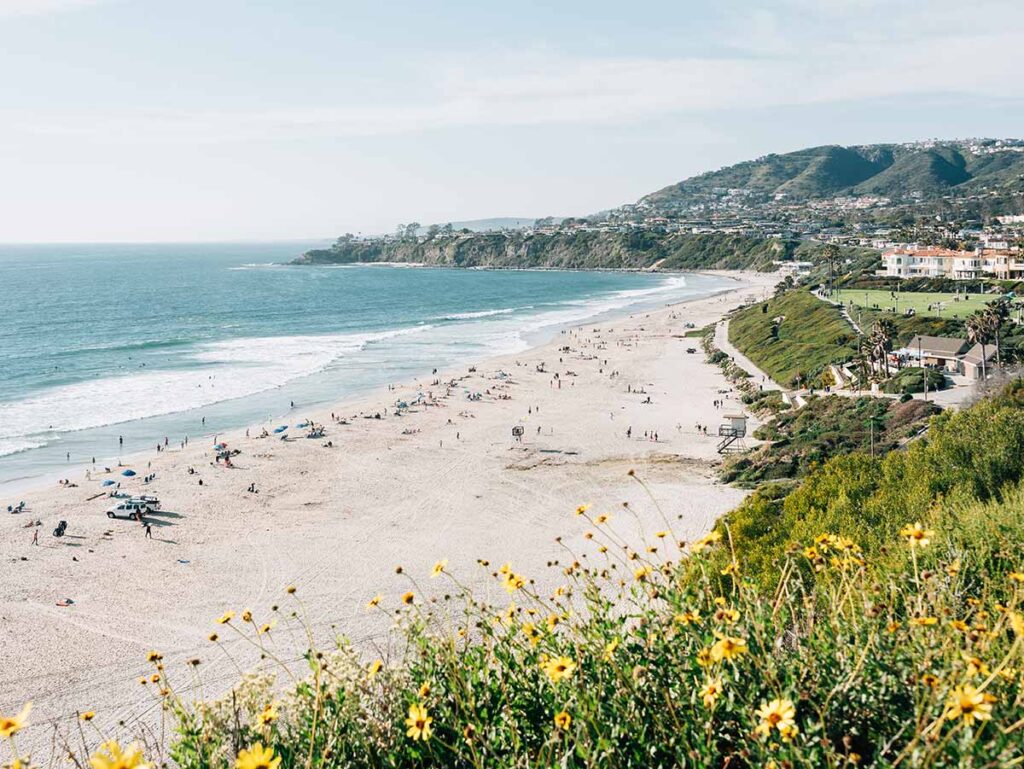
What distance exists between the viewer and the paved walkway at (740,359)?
56.8 meters

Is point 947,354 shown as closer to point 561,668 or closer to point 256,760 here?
point 561,668

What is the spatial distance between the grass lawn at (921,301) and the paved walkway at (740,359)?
36.7 feet

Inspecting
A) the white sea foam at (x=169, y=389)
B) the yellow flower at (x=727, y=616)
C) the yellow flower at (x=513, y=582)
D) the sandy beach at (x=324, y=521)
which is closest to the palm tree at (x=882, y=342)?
the sandy beach at (x=324, y=521)

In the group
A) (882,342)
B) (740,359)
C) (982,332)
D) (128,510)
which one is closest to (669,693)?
(128,510)

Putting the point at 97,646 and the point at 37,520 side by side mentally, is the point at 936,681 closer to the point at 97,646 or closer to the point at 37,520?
the point at 97,646

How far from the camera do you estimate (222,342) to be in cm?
8688

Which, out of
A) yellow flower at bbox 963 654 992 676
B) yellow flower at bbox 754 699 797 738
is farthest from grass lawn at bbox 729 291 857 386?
yellow flower at bbox 754 699 797 738

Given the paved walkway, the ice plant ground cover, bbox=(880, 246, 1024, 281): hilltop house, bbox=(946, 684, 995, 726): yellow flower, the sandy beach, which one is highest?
bbox=(880, 246, 1024, 281): hilltop house

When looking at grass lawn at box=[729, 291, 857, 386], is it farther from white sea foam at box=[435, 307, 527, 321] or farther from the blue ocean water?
white sea foam at box=[435, 307, 527, 321]

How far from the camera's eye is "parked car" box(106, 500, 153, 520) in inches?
1344

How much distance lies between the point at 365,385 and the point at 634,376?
2255cm

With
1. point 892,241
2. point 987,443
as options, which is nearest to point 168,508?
point 987,443

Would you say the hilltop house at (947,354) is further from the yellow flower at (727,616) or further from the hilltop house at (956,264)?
the yellow flower at (727,616)

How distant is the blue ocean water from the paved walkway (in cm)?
2006
